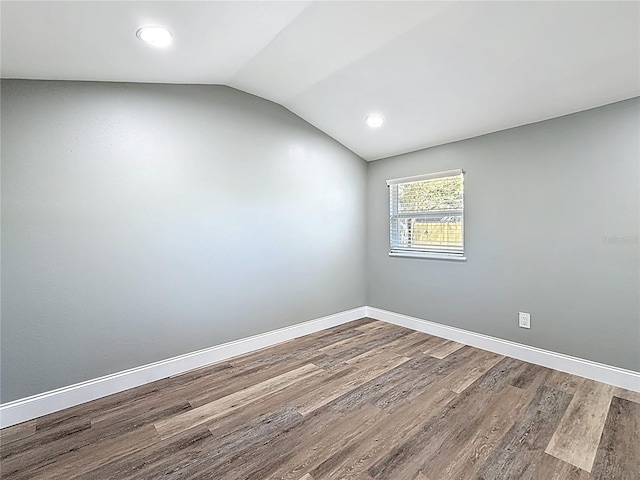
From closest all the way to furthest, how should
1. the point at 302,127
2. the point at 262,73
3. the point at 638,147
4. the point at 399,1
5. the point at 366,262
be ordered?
the point at 399,1 < the point at 638,147 < the point at 262,73 < the point at 302,127 < the point at 366,262

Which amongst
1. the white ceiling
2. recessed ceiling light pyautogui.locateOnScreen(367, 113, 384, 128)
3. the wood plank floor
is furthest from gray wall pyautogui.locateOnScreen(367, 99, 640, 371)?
recessed ceiling light pyautogui.locateOnScreen(367, 113, 384, 128)

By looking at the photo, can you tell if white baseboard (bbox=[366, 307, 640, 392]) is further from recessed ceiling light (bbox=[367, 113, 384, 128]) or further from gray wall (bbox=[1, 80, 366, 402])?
recessed ceiling light (bbox=[367, 113, 384, 128])

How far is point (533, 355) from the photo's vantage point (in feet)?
8.88

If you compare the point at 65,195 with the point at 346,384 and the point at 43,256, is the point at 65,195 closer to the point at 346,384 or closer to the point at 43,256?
the point at 43,256

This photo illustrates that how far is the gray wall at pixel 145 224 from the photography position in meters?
1.98

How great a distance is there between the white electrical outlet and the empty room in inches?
1.3

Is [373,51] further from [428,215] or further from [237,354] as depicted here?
[237,354]

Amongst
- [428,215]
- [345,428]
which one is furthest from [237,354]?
[428,215]

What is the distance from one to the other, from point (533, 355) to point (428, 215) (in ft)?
5.42

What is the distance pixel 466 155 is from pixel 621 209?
130cm

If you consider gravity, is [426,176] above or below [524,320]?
above

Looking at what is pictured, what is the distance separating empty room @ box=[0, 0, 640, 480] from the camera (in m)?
1.68

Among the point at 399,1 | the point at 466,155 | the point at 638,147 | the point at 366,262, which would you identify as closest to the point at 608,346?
the point at 638,147

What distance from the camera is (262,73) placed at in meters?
2.58
